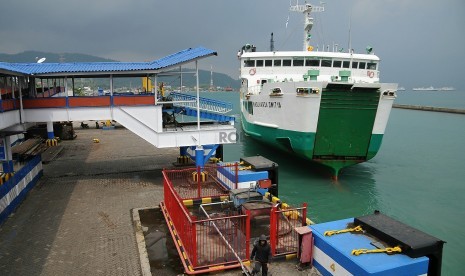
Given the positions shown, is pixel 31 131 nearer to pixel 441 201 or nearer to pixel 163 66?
pixel 163 66

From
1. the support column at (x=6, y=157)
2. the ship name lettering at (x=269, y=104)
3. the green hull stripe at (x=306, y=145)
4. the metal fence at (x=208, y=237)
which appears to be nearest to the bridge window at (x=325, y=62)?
the ship name lettering at (x=269, y=104)

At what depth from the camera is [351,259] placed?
6.17m

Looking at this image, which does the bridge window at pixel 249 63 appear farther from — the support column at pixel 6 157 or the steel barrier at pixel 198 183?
the support column at pixel 6 157

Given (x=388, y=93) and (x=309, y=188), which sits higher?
(x=388, y=93)

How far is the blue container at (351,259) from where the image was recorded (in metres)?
5.89

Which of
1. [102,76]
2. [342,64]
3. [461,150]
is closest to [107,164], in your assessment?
[102,76]

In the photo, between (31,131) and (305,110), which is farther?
(31,131)

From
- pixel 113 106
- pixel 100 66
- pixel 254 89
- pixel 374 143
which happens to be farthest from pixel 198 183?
pixel 254 89

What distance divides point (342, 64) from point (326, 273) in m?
19.1

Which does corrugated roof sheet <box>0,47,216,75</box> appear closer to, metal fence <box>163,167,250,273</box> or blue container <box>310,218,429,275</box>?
metal fence <box>163,167,250,273</box>

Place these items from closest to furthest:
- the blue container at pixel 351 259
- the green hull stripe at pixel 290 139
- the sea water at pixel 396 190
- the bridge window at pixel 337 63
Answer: the blue container at pixel 351 259
the sea water at pixel 396 190
the green hull stripe at pixel 290 139
the bridge window at pixel 337 63

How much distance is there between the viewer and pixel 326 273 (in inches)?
280

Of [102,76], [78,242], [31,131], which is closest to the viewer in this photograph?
[78,242]

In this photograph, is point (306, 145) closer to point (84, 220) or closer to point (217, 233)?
point (217, 233)
